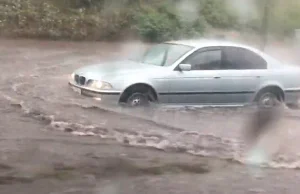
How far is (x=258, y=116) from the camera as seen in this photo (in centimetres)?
909

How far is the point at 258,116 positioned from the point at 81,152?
323 cm

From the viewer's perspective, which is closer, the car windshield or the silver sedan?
the silver sedan

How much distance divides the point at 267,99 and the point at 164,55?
1.62 metres

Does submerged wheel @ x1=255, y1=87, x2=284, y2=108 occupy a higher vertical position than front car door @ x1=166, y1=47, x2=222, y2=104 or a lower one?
lower

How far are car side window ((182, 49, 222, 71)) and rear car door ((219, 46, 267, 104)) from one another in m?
0.09

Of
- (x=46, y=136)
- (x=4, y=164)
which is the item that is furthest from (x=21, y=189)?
(x=46, y=136)

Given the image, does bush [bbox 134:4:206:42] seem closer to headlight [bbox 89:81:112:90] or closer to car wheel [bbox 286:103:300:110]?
headlight [bbox 89:81:112:90]

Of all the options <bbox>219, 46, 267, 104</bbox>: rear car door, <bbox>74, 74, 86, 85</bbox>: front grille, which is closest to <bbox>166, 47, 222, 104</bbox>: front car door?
<bbox>219, 46, 267, 104</bbox>: rear car door

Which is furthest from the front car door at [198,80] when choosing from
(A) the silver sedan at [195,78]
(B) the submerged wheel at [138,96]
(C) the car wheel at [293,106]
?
(C) the car wheel at [293,106]

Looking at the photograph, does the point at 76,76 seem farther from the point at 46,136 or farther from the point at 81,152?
the point at 81,152

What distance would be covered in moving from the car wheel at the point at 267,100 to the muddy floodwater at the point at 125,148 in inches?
12.4

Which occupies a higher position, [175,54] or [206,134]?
[175,54]

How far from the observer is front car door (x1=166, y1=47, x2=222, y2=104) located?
29.9 feet

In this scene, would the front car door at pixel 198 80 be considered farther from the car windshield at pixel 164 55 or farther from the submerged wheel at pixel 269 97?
the submerged wheel at pixel 269 97
